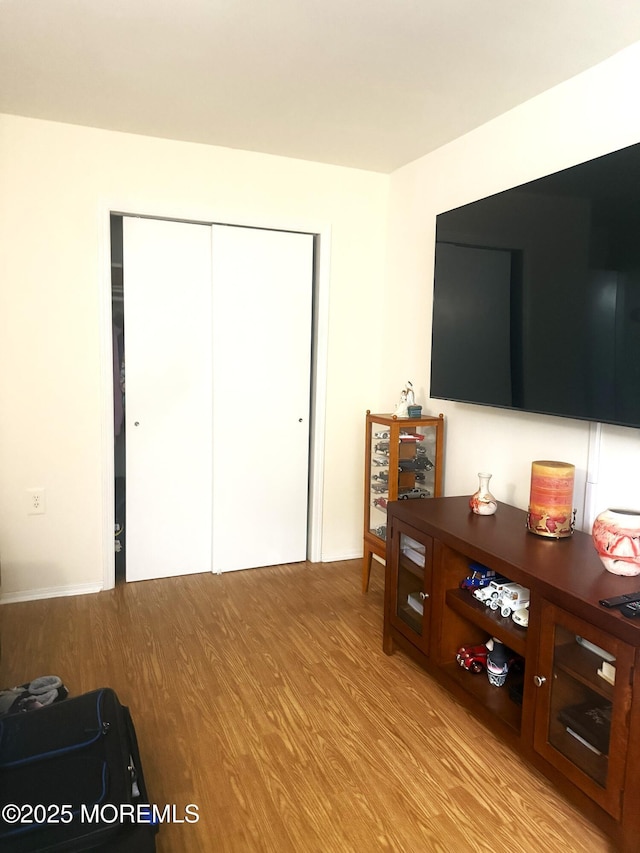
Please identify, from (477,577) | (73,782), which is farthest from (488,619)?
(73,782)

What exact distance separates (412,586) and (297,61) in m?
2.02

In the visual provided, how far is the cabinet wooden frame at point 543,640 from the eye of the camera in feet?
4.71

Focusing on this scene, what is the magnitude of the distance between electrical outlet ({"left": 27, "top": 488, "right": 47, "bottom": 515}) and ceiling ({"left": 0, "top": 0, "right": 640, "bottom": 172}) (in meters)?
1.78

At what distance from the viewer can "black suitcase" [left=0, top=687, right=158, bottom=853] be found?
125 cm

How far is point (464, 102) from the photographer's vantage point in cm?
244

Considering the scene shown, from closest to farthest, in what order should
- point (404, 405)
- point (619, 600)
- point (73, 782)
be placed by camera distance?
1. point (73, 782)
2. point (619, 600)
3. point (404, 405)

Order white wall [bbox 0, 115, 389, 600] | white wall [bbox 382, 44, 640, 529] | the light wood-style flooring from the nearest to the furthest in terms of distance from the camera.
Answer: the light wood-style flooring < white wall [bbox 382, 44, 640, 529] < white wall [bbox 0, 115, 389, 600]

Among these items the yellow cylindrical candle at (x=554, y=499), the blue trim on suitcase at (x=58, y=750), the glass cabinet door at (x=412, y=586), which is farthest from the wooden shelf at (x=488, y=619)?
the blue trim on suitcase at (x=58, y=750)

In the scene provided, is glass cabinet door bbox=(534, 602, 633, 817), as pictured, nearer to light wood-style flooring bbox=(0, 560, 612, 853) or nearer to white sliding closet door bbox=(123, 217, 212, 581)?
light wood-style flooring bbox=(0, 560, 612, 853)

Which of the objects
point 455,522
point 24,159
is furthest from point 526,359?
point 24,159

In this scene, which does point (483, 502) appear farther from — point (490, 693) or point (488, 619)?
point (490, 693)

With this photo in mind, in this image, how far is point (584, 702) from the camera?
1617 mm

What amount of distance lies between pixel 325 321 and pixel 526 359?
1470 mm

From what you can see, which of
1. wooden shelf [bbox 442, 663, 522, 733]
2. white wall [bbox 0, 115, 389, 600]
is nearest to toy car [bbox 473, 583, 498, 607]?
wooden shelf [bbox 442, 663, 522, 733]
